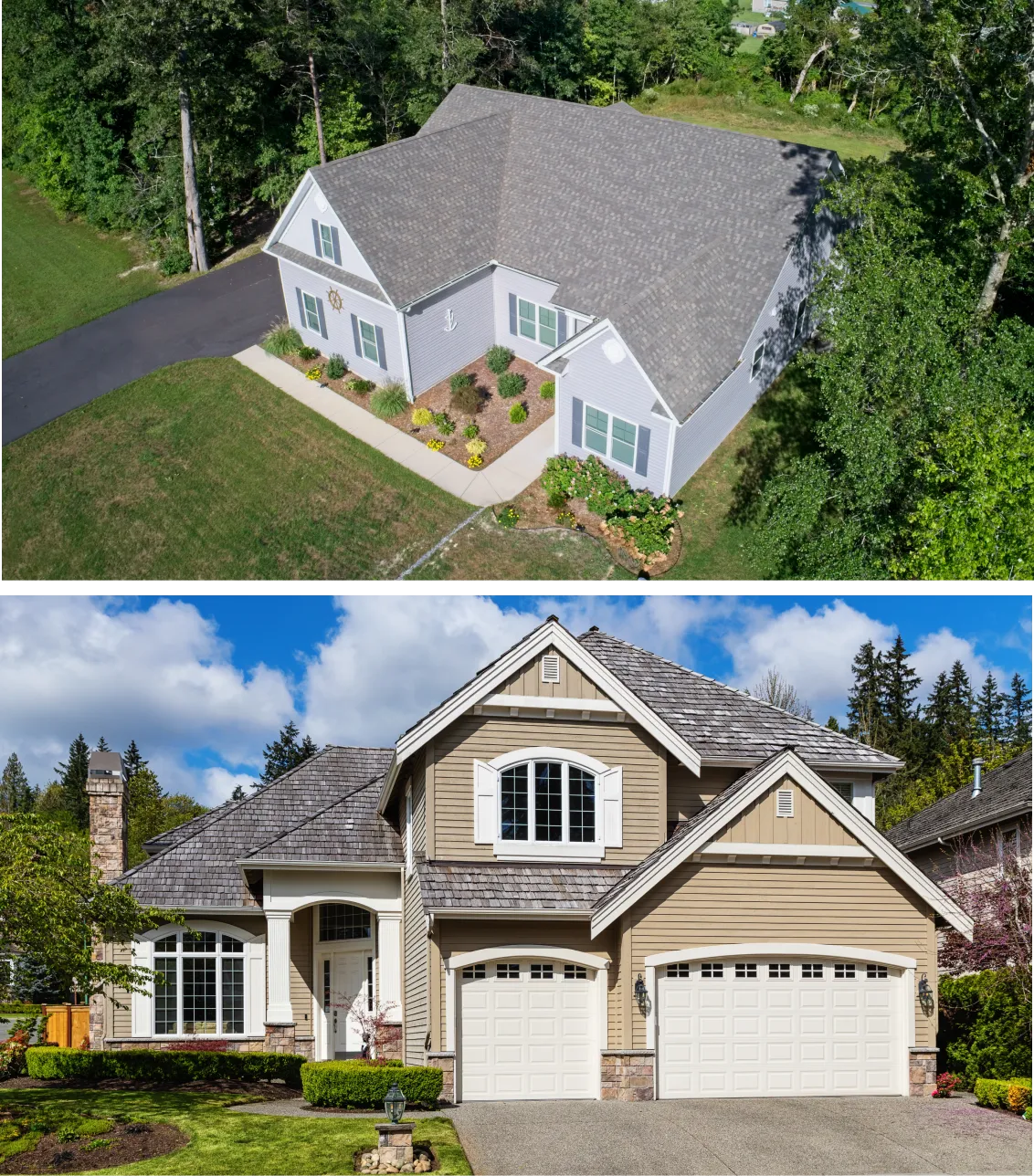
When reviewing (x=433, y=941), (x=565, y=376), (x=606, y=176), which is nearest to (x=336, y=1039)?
(x=433, y=941)

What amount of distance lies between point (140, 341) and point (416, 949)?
22.8 m

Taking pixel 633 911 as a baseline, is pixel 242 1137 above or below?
below

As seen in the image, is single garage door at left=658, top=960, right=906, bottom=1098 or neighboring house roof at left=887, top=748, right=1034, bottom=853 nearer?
single garage door at left=658, top=960, right=906, bottom=1098

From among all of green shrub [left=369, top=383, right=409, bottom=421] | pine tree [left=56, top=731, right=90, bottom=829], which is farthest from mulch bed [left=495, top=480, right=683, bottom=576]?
pine tree [left=56, top=731, right=90, bottom=829]

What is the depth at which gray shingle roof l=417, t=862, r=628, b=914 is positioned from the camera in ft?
65.3

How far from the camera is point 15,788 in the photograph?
5381 centimetres

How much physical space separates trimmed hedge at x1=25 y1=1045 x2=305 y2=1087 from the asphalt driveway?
18119 mm

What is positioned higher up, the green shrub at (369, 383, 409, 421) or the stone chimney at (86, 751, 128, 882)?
the green shrub at (369, 383, 409, 421)

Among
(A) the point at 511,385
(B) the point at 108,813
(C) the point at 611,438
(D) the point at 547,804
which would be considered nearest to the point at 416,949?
(D) the point at 547,804

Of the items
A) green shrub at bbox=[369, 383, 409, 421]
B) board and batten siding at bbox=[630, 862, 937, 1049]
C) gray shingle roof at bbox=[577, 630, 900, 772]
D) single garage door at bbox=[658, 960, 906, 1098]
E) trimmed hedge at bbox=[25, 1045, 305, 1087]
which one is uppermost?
green shrub at bbox=[369, 383, 409, 421]

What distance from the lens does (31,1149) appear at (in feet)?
55.0

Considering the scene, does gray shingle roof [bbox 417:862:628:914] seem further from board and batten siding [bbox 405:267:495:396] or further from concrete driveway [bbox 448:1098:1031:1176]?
board and batten siding [bbox 405:267:495:396]

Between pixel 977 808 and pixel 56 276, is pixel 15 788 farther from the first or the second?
pixel 977 808

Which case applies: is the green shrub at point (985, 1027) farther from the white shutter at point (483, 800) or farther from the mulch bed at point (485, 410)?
the mulch bed at point (485, 410)
